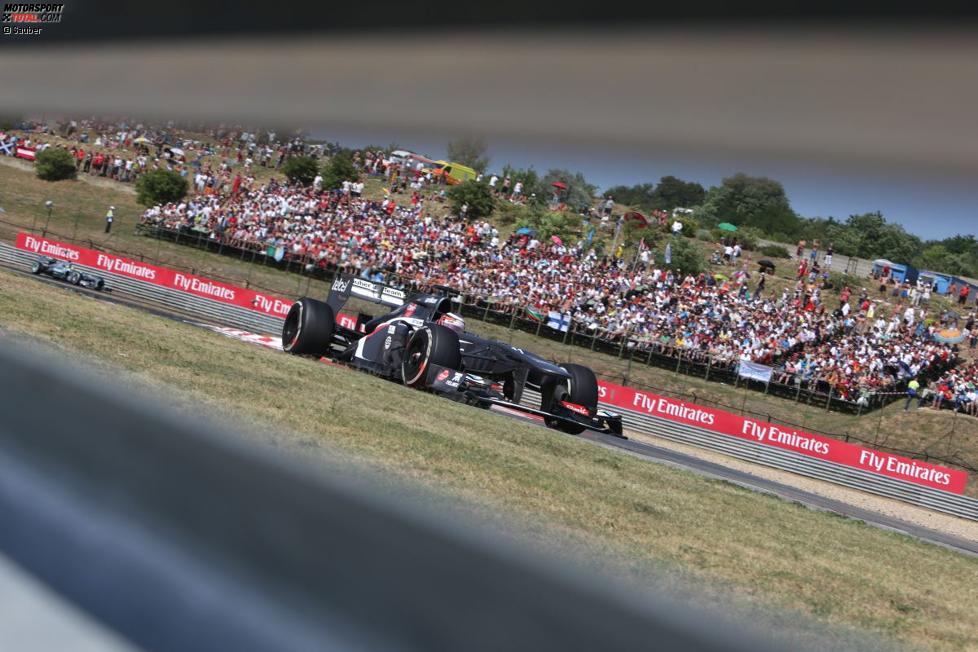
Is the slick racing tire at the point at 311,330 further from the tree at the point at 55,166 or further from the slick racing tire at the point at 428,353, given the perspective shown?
the tree at the point at 55,166

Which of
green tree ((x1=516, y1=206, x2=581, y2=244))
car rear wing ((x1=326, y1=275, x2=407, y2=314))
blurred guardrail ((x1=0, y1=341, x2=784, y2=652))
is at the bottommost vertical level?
blurred guardrail ((x1=0, y1=341, x2=784, y2=652))

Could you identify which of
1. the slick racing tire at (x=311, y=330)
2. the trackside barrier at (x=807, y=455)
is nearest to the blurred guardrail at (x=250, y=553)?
the slick racing tire at (x=311, y=330)

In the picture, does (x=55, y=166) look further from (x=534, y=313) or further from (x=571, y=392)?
(x=534, y=313)

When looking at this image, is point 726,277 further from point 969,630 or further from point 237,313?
point 969,630

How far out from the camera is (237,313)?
28484 millimetres

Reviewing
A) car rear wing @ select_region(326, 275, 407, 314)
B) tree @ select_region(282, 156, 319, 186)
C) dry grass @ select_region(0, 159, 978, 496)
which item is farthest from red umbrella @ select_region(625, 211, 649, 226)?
dry grass @ select_region(0, 159, 978, 496)

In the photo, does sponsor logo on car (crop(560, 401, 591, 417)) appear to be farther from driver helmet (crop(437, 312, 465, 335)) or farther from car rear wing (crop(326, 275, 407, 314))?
car rear wing (crop(326, 275, 407, 314))

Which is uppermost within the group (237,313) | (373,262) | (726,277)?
(726,277)

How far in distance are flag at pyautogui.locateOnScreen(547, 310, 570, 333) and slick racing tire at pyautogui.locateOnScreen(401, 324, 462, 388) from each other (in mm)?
13216

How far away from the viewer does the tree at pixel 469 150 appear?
2055mm

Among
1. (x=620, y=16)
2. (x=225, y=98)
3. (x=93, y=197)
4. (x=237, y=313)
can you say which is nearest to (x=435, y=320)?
(x=225, y=98)

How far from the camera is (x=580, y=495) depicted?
566 cm

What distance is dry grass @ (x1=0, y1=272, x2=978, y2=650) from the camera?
411cm

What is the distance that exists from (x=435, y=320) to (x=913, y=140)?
13.1 metres
